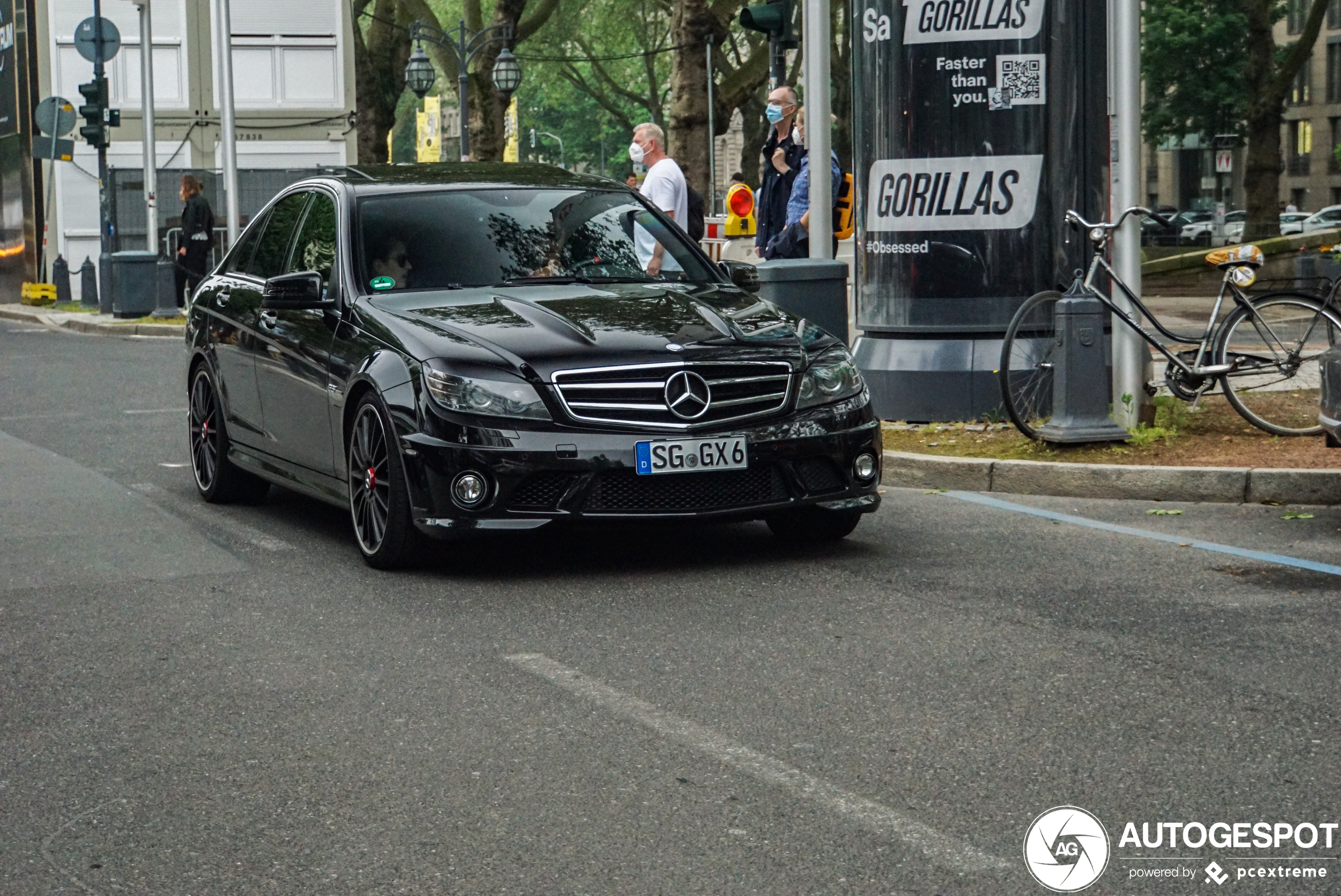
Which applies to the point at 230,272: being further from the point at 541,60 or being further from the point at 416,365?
the point at 541,60

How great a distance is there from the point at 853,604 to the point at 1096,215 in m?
5.44

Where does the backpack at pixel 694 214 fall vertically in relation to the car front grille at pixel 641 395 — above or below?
above

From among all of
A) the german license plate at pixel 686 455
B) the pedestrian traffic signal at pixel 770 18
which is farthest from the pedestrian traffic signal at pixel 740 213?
the german license plate at pixel 686 455

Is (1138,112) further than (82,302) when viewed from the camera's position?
No

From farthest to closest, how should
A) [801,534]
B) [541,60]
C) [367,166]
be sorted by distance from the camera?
[541,60] → [367,166] → [801,534]

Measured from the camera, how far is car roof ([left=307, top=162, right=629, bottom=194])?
836 centimetres

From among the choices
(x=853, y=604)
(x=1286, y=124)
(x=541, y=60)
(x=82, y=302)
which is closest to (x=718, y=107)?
(x=82, y=302)

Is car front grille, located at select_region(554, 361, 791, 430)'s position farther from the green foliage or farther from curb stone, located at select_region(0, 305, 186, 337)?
the green foliage

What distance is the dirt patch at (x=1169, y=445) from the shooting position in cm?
938

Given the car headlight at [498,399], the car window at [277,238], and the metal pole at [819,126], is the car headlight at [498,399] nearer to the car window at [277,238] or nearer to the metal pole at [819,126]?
the car window at [277,238]

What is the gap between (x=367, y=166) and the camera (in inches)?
353

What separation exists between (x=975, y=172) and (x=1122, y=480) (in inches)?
110

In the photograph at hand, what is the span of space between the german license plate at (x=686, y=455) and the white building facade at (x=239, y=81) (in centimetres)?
3434

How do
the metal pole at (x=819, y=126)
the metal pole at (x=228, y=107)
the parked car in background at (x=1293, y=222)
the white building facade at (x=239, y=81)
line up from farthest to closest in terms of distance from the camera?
the parked car in background at (x=1293, y=222) → the white building facade at (x=239, y=81) → the metal pole at (x=228, y=107) → the metal pole at (x=819, y=126)
